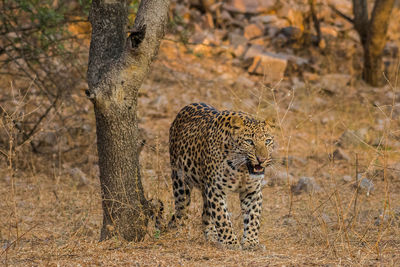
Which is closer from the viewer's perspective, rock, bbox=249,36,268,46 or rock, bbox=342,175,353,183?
rock, bbox=342,175,353,183

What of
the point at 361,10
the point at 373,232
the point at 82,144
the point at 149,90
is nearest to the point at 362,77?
the point at 361,10

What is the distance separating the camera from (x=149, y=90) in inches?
480

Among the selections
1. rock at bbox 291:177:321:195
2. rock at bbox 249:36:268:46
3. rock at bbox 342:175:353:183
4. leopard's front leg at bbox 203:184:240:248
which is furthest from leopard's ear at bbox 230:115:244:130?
rock at bbox 249:36:268:46

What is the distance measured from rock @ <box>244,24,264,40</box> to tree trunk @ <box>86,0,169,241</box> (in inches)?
399

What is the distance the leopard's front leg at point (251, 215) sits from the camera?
5555 millimetres

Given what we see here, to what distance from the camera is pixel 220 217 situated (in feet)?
18.2

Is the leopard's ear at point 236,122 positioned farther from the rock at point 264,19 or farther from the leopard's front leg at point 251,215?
the rock at point 264,19

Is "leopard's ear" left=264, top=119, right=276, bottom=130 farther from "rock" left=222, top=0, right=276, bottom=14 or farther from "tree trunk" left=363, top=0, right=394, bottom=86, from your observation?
"rock" left=222, top=0, right=276, bottom=14

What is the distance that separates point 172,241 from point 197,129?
1315 millimetres

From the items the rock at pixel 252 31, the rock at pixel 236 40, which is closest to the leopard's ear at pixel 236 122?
the rock at pixel 236 40

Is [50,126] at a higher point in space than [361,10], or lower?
lower

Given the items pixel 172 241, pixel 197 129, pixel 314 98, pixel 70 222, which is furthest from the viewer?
pixel 314 98

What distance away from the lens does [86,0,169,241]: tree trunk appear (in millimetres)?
5215

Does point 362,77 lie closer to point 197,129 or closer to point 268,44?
point 268,44
